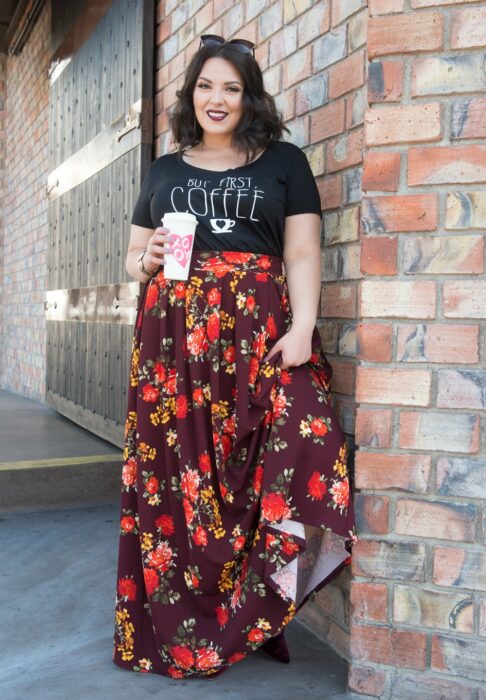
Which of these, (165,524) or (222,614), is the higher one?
(165,524)

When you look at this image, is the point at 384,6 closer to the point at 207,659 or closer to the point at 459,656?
the point at 459,656

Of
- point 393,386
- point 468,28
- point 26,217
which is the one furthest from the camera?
point 26,217

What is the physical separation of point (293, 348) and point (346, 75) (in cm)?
81

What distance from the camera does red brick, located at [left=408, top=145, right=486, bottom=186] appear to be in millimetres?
1754

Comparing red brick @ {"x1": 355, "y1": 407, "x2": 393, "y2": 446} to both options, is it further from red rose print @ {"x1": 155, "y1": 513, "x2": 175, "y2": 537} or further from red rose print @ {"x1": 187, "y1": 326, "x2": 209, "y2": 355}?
red rose print @ {"x1": 155, "y1": 513, "x2": 175, "y2": 537}

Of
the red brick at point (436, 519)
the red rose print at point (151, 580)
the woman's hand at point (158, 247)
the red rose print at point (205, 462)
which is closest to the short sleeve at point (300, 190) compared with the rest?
the woman's hand at point (158, 247)

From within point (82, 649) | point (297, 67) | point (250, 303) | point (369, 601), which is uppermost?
point (297, 67)

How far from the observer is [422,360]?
182cm

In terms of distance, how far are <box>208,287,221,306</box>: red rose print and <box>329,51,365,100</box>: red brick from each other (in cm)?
69

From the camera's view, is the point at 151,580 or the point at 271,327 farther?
the point at 151,580

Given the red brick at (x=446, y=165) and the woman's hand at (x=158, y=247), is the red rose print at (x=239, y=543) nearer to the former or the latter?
the woman's hand at (x=158, y=247)

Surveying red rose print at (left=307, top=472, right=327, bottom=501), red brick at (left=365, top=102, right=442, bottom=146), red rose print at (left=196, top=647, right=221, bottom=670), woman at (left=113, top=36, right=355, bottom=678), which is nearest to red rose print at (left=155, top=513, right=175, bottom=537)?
woman at (left=113, top=36, right=355, bottom=678)

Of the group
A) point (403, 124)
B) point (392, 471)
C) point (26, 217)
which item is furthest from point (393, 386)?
point (26, 217)

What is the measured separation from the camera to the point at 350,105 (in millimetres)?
2086
